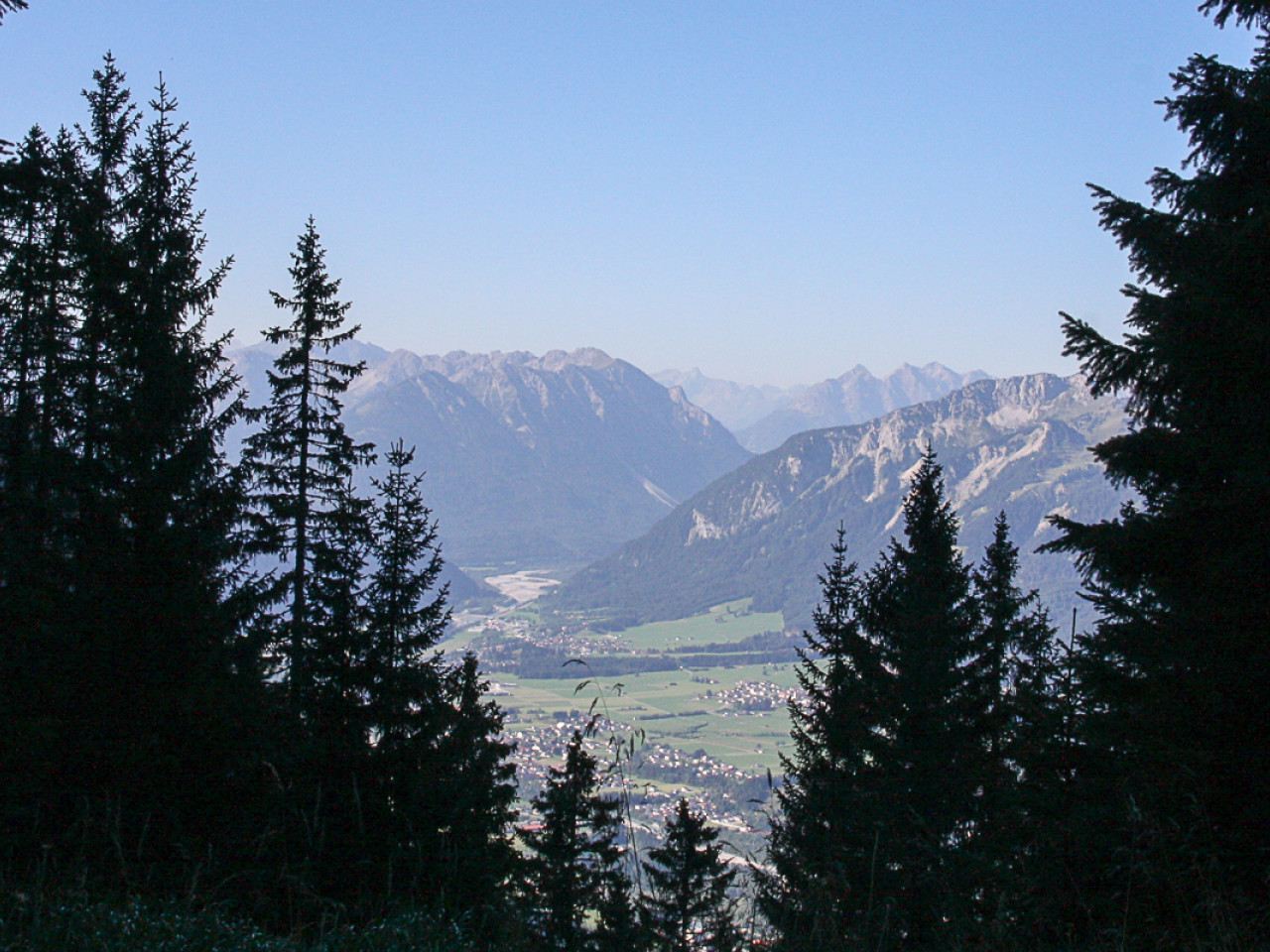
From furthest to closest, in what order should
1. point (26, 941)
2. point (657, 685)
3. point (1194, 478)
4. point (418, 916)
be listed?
point (657, 685)
point (1194, 478)
point (418, 916)
point (26, 941)

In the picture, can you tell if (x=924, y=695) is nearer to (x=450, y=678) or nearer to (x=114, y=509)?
(x=450, y=678)

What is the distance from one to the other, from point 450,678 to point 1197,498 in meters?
12.8

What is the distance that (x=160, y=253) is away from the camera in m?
14.3

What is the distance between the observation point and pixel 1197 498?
21.4 feet

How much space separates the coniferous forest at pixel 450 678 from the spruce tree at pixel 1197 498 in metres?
0.03

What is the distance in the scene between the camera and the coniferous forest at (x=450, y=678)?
5082mm

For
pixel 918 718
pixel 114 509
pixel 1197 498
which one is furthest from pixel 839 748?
pixel 114 509

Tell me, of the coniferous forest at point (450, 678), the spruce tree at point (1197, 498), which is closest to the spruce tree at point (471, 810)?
the coniferous forest at point (450, 678)

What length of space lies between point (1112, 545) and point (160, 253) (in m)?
15.1

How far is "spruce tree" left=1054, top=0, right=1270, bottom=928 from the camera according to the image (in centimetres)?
622

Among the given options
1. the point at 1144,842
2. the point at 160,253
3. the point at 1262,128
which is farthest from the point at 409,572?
the point at 1262,128

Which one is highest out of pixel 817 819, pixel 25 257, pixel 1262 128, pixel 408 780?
pixel 25 257

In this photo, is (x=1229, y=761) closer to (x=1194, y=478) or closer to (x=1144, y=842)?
(x=1144, y=842)

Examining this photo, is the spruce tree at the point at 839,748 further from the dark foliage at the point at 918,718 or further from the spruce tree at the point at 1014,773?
the spruce tree at the point at 1014,773
